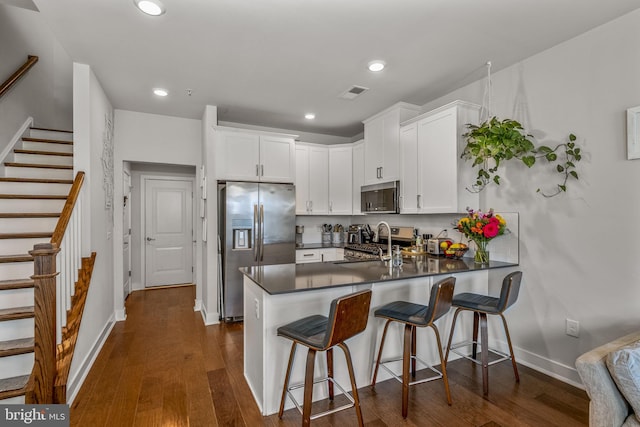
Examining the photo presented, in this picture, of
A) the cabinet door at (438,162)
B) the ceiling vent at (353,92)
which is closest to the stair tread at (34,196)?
the ceiling vent at (353,92)

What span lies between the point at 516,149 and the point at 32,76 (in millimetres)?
5366

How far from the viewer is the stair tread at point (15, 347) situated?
212 centimetres

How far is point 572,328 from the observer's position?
8.36 feet

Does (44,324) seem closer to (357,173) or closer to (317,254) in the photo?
(317,254)

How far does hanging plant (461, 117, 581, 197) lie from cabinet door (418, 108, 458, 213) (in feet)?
0.80

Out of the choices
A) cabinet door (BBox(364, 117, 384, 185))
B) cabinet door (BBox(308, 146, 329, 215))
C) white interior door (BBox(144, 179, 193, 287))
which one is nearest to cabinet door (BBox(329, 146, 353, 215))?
cabinet door (BBox(308, 146, 329, 215))

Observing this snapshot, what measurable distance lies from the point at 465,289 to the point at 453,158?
1.27 m

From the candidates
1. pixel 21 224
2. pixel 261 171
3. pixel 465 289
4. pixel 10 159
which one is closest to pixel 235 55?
pixel 261 171

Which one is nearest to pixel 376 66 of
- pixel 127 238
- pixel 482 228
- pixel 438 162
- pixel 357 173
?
pixel 438 162

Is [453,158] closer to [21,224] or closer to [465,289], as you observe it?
[465,289]

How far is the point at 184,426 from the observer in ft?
6.73

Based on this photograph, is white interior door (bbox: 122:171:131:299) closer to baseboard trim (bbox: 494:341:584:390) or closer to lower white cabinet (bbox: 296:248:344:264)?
lower white cabinet (bbox: 296:248:344:264)

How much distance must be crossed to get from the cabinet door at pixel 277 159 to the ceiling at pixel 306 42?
2.24 ft

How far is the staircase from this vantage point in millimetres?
2188
